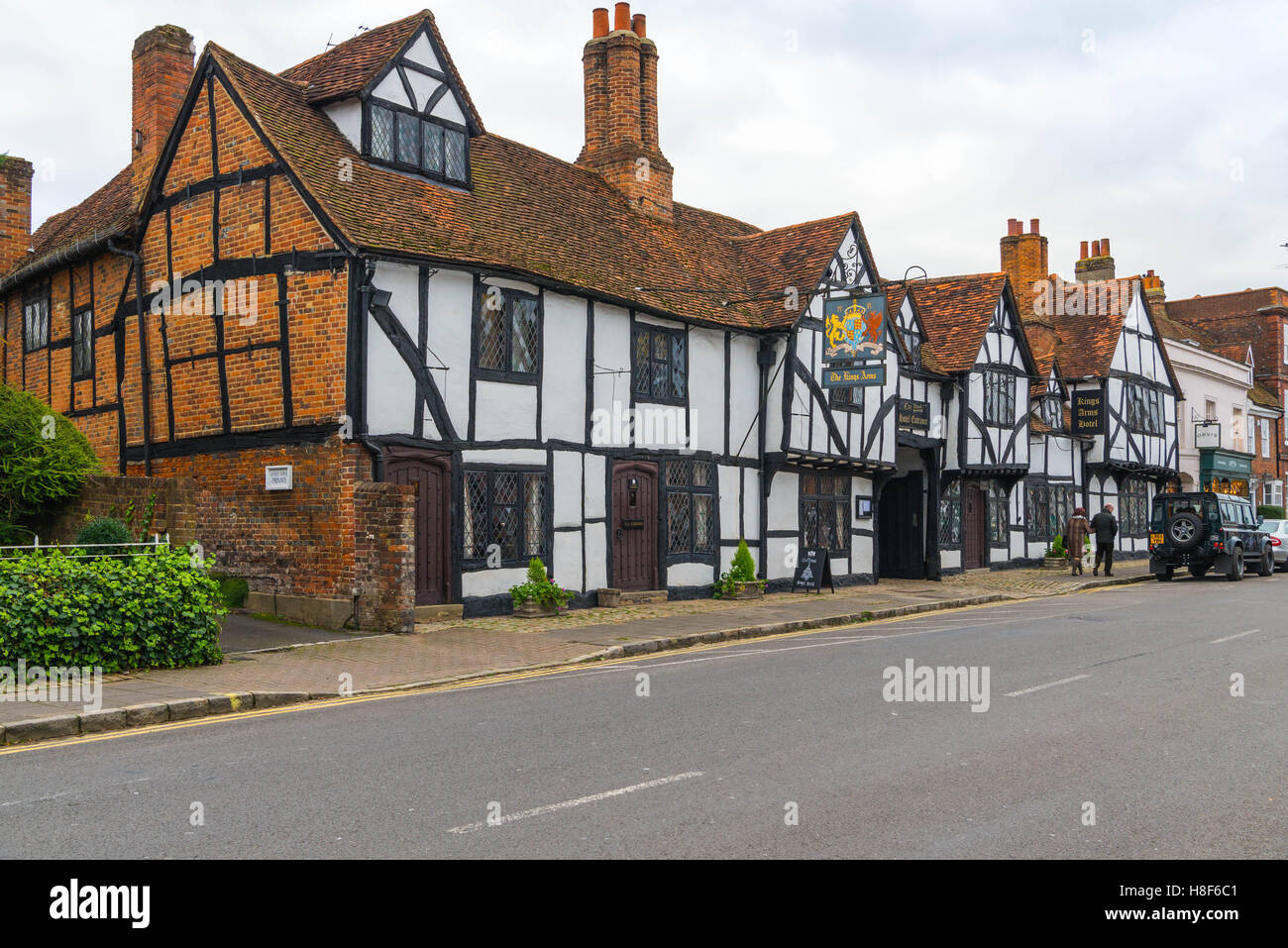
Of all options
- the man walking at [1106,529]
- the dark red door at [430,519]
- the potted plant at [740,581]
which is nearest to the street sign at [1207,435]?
the man walking at [1106,529]

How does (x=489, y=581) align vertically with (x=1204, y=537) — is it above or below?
below

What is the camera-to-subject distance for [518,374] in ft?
57.9

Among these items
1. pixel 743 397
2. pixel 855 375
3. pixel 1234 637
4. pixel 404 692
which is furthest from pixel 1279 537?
A: pixel 404 692

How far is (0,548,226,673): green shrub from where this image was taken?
34.6 ft

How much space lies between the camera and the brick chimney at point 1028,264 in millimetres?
36875

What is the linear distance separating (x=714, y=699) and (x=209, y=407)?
11061mm

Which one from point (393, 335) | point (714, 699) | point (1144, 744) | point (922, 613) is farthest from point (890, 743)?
point (922, 613)

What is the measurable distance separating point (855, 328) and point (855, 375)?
941 millimetres

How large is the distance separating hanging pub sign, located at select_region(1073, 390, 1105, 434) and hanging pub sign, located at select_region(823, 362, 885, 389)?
56.2 feet

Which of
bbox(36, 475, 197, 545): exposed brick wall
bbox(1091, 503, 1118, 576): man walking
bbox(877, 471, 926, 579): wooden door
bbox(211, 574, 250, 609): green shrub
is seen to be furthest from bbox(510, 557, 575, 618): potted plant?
bbox(1091, 503, 1118, 576): man walking

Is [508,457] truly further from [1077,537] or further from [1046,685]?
[1077,537]

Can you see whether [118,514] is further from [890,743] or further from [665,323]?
[890,743]

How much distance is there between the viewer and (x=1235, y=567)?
27672 millimetres

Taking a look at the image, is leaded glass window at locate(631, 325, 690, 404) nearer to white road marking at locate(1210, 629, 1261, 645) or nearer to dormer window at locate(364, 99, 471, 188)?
dormer window at locate(364, 99, 471, 188)
